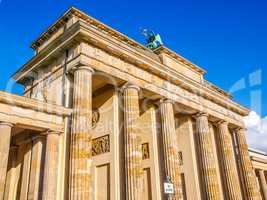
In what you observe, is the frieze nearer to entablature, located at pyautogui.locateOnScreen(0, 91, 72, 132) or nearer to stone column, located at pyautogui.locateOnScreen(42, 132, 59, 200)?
entablature, located at pyautogui.locateOnScreen(0, 91, 72, 132)

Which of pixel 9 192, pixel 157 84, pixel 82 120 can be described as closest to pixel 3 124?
pixel 82 120

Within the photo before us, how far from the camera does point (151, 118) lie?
19062mm

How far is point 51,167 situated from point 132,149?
162 inches

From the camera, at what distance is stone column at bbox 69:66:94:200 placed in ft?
39.5

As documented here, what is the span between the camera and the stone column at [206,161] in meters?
19.7

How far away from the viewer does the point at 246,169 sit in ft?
80.0

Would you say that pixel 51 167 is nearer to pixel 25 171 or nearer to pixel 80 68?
pixel 25 171

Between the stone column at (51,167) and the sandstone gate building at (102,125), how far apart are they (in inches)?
1.8

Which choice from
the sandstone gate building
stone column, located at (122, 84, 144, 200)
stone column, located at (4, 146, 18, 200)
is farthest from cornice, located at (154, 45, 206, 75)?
stone column, located at (4, 146, 18, 200)

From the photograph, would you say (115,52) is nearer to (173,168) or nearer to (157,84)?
(157,84)

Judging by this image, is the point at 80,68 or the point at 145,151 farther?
the point at 145,151

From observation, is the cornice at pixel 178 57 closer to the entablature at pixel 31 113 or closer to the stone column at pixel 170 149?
the stone column at pixel 170 149

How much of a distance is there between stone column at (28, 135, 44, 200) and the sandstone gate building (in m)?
0.05

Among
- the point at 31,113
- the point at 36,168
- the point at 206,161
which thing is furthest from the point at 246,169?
the point at 31,113
